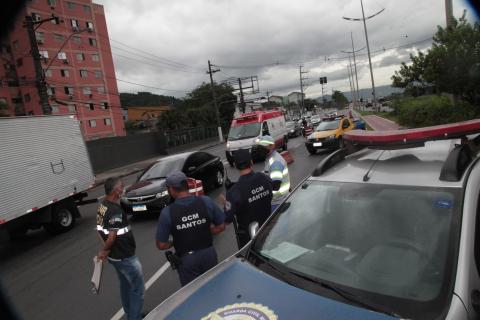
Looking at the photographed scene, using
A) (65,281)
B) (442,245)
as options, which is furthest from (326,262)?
(65,281)

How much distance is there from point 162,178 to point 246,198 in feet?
21.8

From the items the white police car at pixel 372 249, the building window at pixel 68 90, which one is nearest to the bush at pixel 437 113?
the white police car at pixel 372 249

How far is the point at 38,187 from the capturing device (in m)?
9.18

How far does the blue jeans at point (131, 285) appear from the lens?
416 cm

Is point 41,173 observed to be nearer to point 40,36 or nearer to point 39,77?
point 39,77

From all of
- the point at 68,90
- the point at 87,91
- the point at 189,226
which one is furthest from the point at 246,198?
the point at 87,91

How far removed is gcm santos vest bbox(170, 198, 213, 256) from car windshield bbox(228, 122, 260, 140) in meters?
14.9

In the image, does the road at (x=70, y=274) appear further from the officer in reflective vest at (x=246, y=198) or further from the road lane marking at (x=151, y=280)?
the officer in reflective vest at (x=246, y=198)

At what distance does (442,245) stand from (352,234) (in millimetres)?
589

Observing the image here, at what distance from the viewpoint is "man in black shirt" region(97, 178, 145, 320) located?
4047 millimetres

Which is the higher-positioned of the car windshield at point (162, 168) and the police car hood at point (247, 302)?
the car windshield at point (162, 168)

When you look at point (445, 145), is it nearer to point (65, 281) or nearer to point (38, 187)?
point (65, 281)

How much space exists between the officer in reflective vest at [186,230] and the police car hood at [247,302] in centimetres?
76

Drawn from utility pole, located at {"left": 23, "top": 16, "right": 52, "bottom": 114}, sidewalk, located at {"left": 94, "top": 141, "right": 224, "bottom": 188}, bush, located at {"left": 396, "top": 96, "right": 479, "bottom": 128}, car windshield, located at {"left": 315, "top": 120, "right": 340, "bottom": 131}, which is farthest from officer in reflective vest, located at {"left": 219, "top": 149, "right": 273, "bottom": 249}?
utility pole, located at {"left": 23, "top": 16, "right": 52, "bottom": 114}
